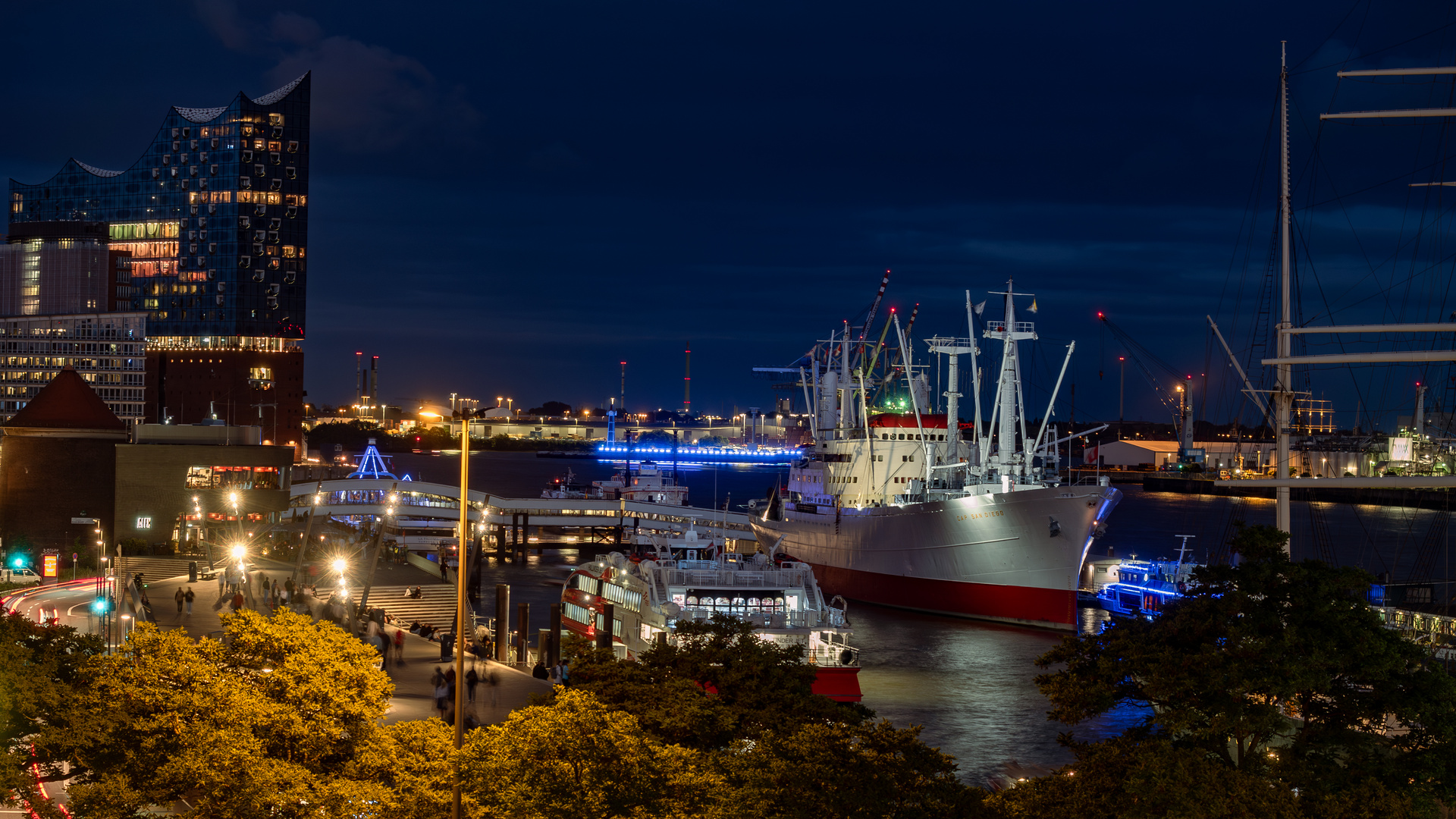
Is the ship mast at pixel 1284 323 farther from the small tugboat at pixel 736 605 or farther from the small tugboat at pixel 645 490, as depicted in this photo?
the small tugboat at pixel 645 490

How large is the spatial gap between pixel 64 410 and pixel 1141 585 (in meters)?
52.8

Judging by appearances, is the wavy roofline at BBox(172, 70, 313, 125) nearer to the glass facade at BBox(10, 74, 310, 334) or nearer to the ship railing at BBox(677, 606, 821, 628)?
the glass facade at BBox(10, 74, 310, 334)

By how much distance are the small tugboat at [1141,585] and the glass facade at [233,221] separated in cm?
9090

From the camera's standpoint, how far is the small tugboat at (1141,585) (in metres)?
A: 58.8

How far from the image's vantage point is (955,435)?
2576 inches

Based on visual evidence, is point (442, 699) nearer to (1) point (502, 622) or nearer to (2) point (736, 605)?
(2) point (736, 605)

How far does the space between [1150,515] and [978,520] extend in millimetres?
78856

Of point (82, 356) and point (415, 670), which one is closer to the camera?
point (415, 670)

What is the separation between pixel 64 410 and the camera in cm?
5934

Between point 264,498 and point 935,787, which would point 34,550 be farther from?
point 935,787

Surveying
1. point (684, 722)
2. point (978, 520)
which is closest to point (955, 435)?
point (978, 520)

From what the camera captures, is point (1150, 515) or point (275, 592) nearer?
point (275, 592)

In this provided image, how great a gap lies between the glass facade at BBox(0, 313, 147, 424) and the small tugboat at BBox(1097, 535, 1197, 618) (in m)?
103

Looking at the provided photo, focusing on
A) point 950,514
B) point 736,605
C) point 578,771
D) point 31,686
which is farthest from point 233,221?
point 578,771
